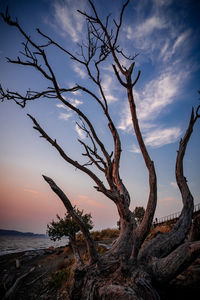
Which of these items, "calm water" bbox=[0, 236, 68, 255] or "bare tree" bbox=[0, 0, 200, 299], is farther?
"calm water" bbox=[0, 236, 68, 255]

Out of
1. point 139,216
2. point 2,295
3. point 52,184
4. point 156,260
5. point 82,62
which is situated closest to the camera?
point 52,184

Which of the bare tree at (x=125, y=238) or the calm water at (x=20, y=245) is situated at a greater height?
the bare tree at (x=125, y=238)

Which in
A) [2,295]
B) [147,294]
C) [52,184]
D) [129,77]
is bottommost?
[2,295]

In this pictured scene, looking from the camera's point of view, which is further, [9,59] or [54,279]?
[54,279]

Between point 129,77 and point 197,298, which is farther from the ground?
point 129,77

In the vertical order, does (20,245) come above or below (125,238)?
below

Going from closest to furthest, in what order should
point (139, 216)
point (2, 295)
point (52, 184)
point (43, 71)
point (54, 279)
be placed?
1. point (52, 184)
2. point (43, 71)
3. point (2, 295)
4. point (54, 279)
5. point (139, 216)

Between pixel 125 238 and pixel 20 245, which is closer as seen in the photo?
pixel 125 238

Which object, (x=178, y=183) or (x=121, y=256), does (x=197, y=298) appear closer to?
(x=121, y=256)

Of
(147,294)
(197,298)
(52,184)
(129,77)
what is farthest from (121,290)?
(129,77)

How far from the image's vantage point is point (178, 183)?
13.2ft

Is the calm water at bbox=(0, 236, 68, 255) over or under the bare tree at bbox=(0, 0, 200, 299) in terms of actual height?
under

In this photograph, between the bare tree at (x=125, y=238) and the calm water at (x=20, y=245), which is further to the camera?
the calm water at (x=20, y=245)

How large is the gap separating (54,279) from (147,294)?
4.78m
